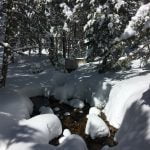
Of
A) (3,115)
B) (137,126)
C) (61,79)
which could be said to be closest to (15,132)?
(3,115)

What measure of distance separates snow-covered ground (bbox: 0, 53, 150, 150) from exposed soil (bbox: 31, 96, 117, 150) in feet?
1.14

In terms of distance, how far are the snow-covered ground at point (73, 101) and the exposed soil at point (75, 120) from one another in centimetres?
35

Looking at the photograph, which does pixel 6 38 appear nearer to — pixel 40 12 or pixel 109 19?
pixel 40 12

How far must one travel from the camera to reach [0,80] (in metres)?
17.7

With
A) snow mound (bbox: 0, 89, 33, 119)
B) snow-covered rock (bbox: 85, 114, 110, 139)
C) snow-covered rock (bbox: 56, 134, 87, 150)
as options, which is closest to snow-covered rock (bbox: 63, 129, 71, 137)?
snow-covered rock (bbox: 85, 114, 110, 139)

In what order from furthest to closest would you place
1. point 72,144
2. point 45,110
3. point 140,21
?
1. point 45,110
2. point 140,21
3. point 72,144

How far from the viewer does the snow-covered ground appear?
38.8ft

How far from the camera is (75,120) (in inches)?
656

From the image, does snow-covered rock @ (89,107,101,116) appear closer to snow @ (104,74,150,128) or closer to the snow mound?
snow @ (104,74,150,128)

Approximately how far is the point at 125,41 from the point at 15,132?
6.51m

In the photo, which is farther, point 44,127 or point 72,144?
point 44,127

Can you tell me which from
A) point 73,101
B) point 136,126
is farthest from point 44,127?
point 73,101

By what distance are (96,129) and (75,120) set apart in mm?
2359

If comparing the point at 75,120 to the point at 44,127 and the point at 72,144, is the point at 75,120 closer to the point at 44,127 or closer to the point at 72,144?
the point at 44,127
